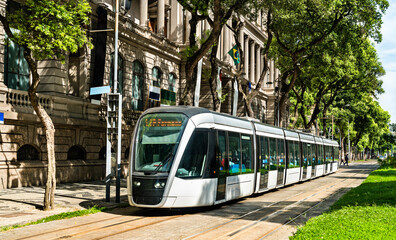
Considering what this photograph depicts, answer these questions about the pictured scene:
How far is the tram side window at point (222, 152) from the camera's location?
1436 cm

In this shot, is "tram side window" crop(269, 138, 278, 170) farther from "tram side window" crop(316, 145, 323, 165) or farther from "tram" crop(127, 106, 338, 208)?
"tram side window" crop(316, 145, 323, 165)

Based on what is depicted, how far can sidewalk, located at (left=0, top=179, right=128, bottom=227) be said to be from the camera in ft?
41.3

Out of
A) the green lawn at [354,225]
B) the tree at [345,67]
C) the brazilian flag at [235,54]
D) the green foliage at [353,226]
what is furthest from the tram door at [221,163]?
the tree at [345,67]

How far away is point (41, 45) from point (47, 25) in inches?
26.5

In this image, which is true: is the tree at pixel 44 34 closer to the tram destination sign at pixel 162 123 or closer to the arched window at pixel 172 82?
the tram destination sign at pixel 162 123

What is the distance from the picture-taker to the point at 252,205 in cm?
1570

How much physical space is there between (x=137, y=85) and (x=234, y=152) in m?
15.9

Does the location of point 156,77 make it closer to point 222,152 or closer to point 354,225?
point 222,152

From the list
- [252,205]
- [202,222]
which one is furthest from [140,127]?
[252,205]

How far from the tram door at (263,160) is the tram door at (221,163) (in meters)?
3.72

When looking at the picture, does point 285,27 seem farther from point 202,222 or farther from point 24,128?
point 202,222

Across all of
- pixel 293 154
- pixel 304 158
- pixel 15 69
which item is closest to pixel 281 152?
pixel 293 154

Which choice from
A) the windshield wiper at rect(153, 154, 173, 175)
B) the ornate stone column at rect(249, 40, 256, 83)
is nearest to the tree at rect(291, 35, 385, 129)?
the ornate stone column at rect(249, 40, 256, 83)

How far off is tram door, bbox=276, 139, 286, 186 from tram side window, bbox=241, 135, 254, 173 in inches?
171
